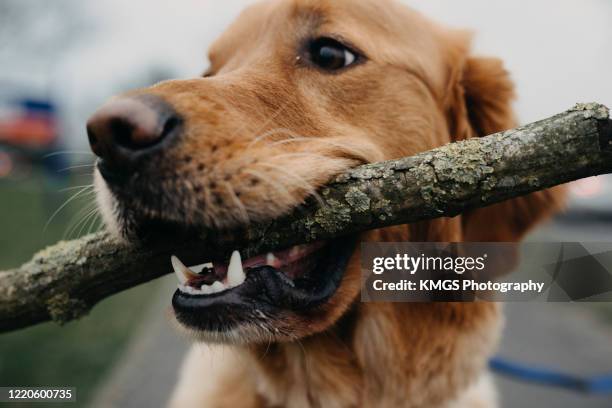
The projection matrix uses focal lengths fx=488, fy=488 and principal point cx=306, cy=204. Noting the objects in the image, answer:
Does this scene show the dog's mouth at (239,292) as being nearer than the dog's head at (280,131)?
No

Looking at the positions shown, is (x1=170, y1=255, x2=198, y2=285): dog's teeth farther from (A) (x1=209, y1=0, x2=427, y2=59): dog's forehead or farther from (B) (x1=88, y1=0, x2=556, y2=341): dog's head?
(A) (x1=209, y1=0, x2=427, y2=59): dog's forehead

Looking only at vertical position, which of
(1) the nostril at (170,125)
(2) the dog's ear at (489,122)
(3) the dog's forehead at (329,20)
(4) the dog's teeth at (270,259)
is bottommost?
(4) the dog's teeth at (270,259)

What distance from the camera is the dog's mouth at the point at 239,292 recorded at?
1.73 metres

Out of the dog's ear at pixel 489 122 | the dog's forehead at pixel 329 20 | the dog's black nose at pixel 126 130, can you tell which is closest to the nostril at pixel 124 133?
the dog's black nose at pixel 126 130

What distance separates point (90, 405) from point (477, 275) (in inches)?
146

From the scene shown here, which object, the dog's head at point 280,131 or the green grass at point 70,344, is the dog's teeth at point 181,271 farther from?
the green grass at point 70,344

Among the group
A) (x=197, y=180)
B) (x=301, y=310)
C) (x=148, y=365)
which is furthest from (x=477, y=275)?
(x=148, y=365)

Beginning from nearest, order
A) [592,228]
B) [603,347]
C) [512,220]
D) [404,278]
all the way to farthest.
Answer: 1. [404,278]
2. [512,220]
3. [603,347]
4. [592,228]

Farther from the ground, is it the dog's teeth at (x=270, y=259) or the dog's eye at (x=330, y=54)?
the dog's eye at (x=330, y=54)

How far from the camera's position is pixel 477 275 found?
7.90 feet

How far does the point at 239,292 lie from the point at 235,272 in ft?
0.35

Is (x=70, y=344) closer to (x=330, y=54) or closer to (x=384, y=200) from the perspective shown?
(x=330, y=54)

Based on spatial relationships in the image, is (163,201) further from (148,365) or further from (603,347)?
(603,347)

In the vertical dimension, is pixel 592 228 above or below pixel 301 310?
above
